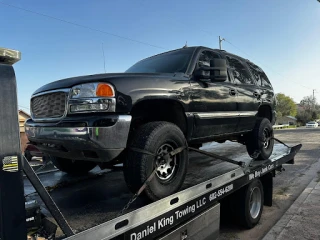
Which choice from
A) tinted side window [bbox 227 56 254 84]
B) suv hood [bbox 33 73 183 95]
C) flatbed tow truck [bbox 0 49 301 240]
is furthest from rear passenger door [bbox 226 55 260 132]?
suv hood [bbox 33 73 183 95]

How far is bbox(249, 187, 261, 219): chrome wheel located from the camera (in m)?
5.00

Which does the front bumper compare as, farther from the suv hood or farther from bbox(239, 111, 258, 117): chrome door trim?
bbox(239, 111, 258, 117): chrome door trim

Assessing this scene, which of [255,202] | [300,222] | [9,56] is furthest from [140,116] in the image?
[300,222]

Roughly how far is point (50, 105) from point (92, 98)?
1.80 feet

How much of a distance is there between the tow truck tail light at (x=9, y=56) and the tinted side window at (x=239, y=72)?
12.0ft

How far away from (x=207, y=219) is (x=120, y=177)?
1378mm

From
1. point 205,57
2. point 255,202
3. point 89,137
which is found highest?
point 205,57

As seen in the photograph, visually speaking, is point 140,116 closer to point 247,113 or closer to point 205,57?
point 205,57

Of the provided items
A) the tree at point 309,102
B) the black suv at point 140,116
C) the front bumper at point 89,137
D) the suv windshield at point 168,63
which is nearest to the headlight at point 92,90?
the black suv at point 140,116

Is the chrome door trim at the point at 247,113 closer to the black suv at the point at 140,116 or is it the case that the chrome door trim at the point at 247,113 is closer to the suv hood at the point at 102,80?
the black suv at the point at 140,116

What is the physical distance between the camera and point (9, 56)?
5.68 feet

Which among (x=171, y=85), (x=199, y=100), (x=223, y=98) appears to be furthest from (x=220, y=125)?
(x=171, y=85)

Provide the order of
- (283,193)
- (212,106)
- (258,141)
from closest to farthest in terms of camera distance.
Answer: (212,106) → (258,141) → (283,193)

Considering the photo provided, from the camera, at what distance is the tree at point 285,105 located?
87.3 metres
